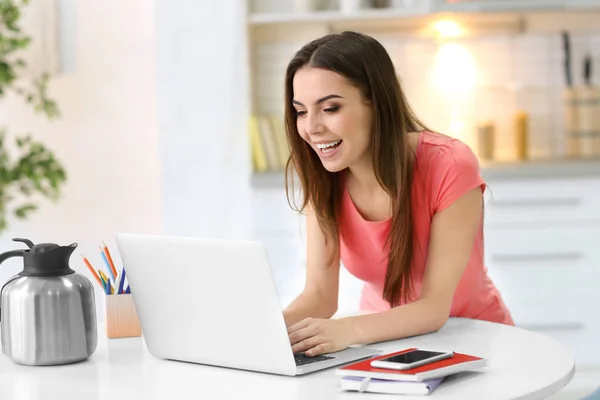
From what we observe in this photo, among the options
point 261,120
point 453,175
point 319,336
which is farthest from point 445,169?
point 261,120

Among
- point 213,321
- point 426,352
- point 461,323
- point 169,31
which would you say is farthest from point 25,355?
point 169,31

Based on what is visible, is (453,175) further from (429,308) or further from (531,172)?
(531,172)

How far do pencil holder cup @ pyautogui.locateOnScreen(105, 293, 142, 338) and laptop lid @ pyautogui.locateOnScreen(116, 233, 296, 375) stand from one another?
0.17 meters

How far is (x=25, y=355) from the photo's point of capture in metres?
1.54

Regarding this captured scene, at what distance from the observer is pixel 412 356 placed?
1.39 meters

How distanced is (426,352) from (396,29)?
9.67 feet

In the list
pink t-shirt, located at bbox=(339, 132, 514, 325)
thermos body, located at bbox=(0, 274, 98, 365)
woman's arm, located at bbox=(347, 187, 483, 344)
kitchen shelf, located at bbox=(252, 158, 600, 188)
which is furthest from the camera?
kitchen shelf, located at bbox=(252, 158, 600, 188)

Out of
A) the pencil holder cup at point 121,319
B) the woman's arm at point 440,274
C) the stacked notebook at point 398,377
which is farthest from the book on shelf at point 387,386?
the pencil holder cup at point 121,319

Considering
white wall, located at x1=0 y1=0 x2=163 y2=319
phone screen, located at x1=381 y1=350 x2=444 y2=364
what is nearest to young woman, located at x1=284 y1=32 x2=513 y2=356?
phone screen, located at x1=381 y1=350 x2=444 y2=364

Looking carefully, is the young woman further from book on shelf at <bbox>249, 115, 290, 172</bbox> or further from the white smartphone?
book on shelf at <bbox>249, 115, 290, 172</bbox>

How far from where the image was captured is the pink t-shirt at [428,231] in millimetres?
1869

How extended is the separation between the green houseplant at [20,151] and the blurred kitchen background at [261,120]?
11 millimetres

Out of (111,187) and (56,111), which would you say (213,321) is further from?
(111,187)

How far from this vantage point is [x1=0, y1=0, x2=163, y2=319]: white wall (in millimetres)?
4160
